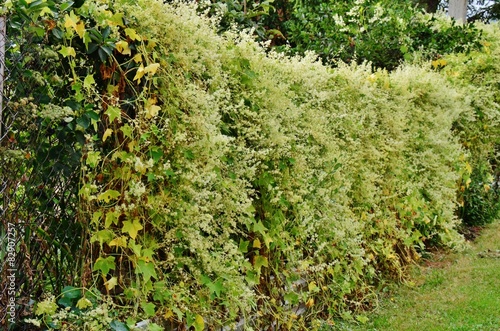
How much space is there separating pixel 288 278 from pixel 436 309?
1807 millimetres

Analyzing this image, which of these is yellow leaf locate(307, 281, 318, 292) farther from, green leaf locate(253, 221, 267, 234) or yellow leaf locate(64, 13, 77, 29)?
yellow leaf locate(64, 13, 77, 29)

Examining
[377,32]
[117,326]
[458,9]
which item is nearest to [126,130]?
[117,326]

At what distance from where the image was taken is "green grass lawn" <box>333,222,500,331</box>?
4.85m

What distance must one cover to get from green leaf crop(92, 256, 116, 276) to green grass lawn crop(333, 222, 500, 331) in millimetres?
2547

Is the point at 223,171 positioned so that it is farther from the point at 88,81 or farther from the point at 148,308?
the point at 88,81

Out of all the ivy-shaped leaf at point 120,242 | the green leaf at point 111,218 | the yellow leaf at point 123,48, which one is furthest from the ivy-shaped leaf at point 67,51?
the ivy-shaped leaf at point 120,242

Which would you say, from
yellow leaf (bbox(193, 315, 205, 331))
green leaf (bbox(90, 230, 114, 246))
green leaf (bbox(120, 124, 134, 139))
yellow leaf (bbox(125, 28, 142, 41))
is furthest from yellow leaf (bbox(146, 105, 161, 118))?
yellow leaf (bbox(193, 315, 205, 331))

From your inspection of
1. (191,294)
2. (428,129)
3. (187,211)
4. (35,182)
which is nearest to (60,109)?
(35,182)

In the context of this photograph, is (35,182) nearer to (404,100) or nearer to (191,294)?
(191,294)

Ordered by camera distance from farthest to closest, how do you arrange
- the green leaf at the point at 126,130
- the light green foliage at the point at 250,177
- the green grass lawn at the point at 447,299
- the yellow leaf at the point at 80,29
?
the green grass lawn at the point at 447,299
the light green foliage at the point at 250,177
the green leaf at the point at 126,130
the yellow leaf at the point at 80,29

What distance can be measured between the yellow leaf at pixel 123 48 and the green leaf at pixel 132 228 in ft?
2.53

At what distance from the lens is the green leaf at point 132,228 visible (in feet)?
8.89

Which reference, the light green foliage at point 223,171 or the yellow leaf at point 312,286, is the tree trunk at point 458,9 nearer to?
the light green foliage at point 223,171

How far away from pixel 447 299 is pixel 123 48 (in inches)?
160
